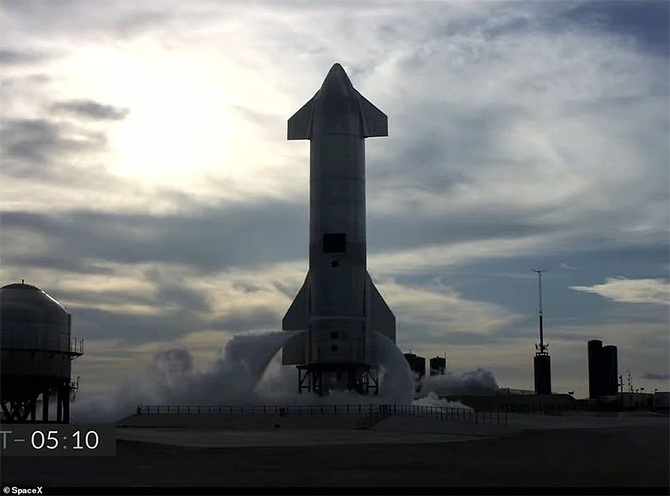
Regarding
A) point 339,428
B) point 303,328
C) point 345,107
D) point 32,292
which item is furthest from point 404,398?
Answer: point 32,292

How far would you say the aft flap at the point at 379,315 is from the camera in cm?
7562

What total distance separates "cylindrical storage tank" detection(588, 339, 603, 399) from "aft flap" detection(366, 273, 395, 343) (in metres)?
74.9

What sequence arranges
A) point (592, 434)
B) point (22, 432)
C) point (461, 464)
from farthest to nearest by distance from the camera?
point (592, 434) < point (22, 432) < point (461, 464)

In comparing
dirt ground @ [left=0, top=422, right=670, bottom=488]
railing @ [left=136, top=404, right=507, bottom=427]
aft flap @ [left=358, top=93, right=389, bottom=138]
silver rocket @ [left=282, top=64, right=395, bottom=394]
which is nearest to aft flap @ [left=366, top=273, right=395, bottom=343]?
silver rocket @ [left=282, top=64, right=395, bottom=394]

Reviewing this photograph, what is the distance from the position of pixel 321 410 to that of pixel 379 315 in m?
9.67

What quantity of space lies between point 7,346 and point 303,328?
21054 millimetres

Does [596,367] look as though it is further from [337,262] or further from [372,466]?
[372,466]

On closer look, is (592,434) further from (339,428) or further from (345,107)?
(345,107)

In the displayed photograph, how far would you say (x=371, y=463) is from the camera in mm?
35844

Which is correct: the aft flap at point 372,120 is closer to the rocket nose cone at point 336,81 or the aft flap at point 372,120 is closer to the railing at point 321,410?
the rocket nose cone at point 336,81

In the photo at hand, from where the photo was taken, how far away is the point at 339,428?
206 ft

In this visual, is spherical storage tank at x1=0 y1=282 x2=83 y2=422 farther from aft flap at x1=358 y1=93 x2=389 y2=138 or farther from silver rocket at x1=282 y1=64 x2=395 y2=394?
aft flap at x1=358 y1=93 x2=389 y2=138

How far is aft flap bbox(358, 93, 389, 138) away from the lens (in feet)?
249

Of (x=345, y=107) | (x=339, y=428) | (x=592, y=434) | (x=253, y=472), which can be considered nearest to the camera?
(x=253, y=472)
